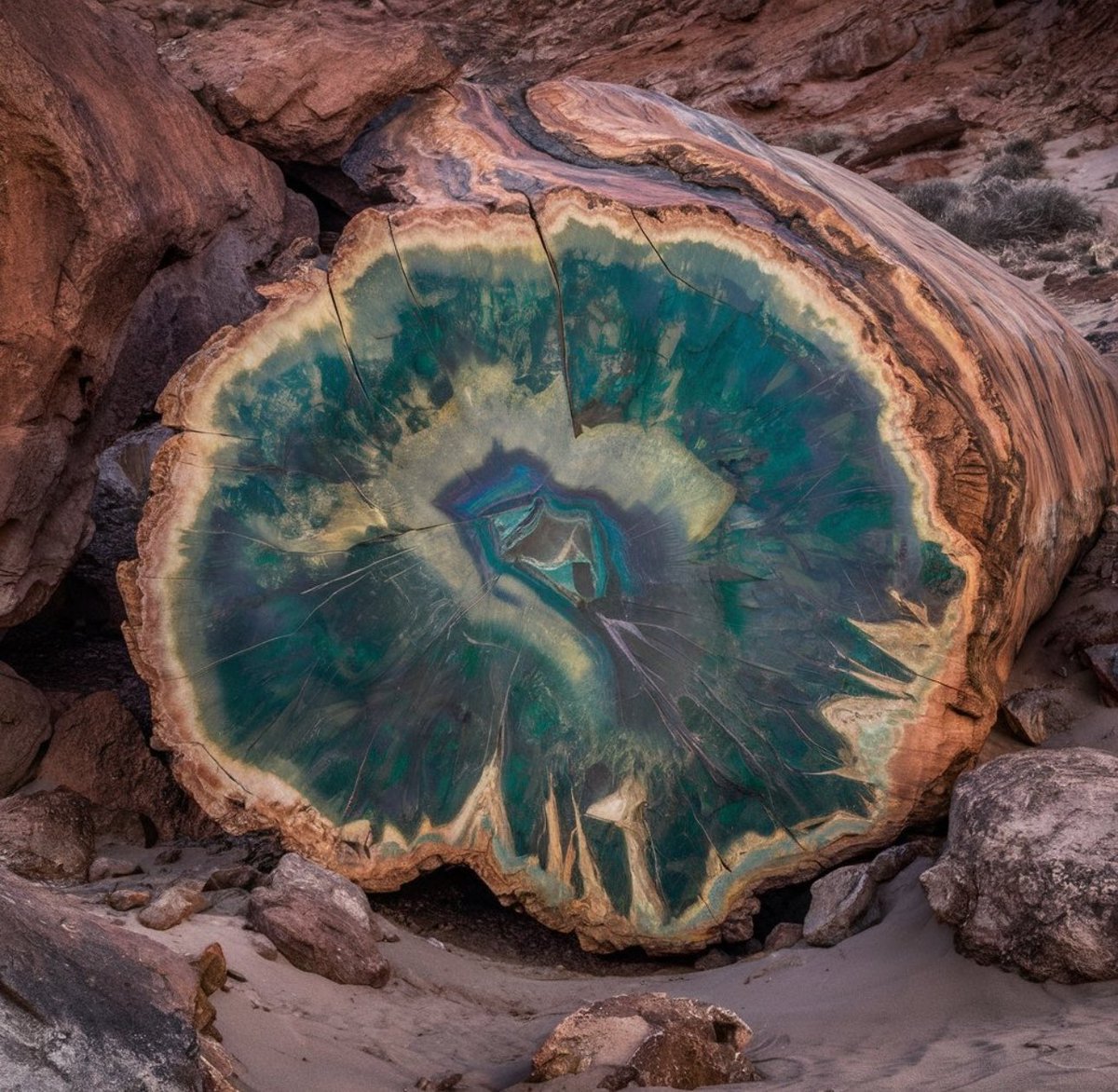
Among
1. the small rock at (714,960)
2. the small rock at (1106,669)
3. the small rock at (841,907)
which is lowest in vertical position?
the small rock at (714,960)

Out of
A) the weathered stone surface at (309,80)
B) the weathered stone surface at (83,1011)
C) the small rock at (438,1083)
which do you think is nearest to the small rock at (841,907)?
the small rock at (438,1083)

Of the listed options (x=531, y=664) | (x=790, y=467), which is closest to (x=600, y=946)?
(x=531, y=664)

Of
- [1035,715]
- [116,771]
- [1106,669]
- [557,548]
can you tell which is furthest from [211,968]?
[1106,669]

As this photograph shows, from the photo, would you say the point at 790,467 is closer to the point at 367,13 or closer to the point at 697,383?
the point at 697,383

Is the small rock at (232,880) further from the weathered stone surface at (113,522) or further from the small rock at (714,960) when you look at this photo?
the weathered stone surface at (113,522)

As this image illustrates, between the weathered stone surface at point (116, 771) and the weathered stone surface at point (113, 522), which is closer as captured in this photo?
the weathered stone surface at point (116, 771)

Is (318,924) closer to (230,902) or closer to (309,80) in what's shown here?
(230,902)
